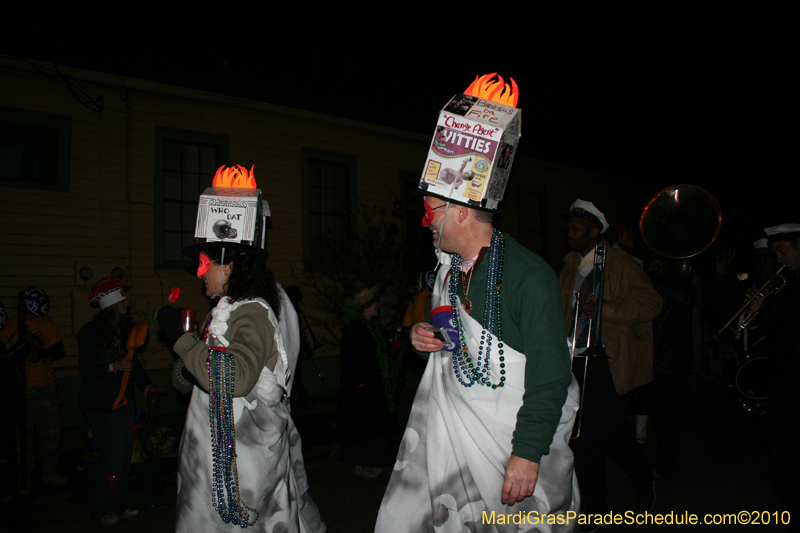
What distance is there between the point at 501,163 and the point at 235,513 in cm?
228

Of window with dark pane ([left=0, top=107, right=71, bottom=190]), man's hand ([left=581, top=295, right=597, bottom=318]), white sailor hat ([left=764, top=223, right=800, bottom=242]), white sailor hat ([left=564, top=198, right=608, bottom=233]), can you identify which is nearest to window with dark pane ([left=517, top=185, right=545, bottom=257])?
white sailor hat ([left=564, top=198, right=608, bottom=233])

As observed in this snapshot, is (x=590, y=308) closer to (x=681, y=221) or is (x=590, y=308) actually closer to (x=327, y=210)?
(x=681, y=221)

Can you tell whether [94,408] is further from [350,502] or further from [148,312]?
[148,312]

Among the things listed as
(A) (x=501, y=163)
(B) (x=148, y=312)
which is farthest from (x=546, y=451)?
(B) (x=148, y=312)

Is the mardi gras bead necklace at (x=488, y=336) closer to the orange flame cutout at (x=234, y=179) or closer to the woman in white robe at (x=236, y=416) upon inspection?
the woman in white robe at (x=236, y=416)

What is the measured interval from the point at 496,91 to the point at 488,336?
3.75 feet

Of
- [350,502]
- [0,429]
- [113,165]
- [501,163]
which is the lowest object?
[350,502]

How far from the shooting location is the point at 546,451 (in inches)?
79.3

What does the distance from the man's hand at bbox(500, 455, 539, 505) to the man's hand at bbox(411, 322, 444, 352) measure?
0.60m

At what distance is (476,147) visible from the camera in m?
2.32

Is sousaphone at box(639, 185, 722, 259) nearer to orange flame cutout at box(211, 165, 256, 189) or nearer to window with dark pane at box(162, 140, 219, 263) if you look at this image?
orange flame cutout at box(211, 165, 256, 189)

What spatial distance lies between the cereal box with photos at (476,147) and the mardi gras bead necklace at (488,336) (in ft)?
0.78

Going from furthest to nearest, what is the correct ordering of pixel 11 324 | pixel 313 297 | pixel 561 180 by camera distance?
1. pixel 561 180
2. pixel 313 297
3. pixel 11 324

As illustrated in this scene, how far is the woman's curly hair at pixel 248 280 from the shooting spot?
300cm
